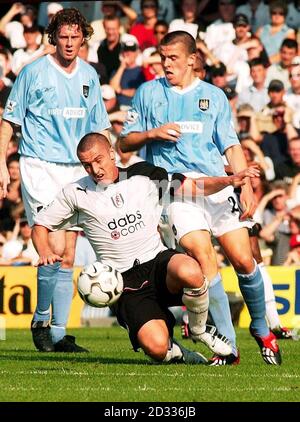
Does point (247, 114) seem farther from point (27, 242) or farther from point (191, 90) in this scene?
point (191, 90)

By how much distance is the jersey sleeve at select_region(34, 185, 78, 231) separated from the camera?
8836mm

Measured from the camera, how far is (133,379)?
8.05 meters

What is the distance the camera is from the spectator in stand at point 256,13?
60.5 ft

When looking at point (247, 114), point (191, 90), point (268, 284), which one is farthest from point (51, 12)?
point (191, 90)

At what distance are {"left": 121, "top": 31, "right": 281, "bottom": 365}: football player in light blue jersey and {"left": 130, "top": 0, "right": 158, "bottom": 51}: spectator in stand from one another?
861 cm

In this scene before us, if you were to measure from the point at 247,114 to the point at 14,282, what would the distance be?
4.70 metres

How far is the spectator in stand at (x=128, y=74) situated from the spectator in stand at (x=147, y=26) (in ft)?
0.74

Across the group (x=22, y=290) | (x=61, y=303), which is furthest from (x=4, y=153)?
(x=22, y=290)

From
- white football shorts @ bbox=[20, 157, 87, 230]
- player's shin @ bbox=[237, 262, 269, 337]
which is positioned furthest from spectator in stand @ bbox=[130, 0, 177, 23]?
player's shin @ bbox=[237, 262, 269, 337]

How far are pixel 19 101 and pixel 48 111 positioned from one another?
276 millimetres

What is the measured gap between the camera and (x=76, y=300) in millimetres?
15250

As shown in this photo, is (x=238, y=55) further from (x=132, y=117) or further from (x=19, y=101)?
(x=132, y=117)

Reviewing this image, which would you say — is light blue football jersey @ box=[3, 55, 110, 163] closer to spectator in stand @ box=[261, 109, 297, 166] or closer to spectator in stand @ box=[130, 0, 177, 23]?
spectator in stand @ box=[261, 109, 297, 166]

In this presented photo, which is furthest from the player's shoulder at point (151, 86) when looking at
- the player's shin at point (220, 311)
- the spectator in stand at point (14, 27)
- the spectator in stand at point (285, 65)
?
the spectator in stand at point (14, 27)
